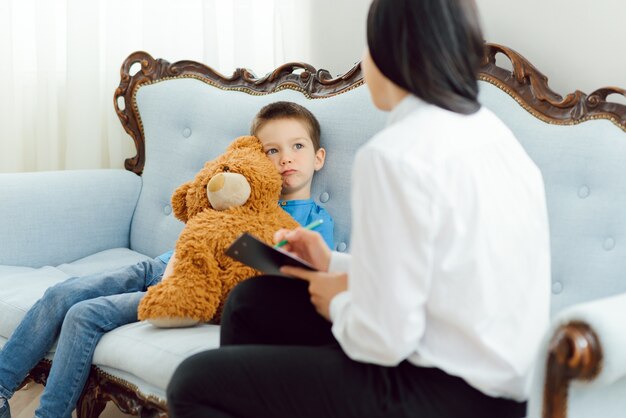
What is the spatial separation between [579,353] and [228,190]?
2.99 ft

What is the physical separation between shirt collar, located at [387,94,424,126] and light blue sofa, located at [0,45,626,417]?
36cm

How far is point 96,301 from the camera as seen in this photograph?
6.01ft

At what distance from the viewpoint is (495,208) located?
1.11 metres

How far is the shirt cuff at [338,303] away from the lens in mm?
1167

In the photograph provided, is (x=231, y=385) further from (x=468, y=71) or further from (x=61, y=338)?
(x=61, y=338)

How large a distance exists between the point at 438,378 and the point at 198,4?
6.46ft

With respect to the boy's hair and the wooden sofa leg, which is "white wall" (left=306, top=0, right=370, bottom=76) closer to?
the boy's hair

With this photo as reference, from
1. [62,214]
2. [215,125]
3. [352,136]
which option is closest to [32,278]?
[62,214]

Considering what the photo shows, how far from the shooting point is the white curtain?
2.75 metres

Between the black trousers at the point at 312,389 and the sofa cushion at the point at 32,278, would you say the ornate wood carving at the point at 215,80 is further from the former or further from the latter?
the black trousers at the point at 312,389

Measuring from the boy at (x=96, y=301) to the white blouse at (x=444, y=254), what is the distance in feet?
2.55

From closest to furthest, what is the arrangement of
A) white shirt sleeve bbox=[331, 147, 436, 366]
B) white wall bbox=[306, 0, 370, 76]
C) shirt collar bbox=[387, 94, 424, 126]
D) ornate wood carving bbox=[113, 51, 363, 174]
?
white shirt sleeve bbox=[331, 147, 436, 366], shirt collar bbox=[387, 94, 424, 126], ornate wood carving bbox=[113, 51, 363, 174], white wall bbox=[306, 0, 370, 76]

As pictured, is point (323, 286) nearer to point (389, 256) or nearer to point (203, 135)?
point (389, 256)

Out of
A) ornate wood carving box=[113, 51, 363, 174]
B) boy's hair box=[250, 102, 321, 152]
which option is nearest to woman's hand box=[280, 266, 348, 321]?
boy's hair box=[250, 102, 321, 152]
